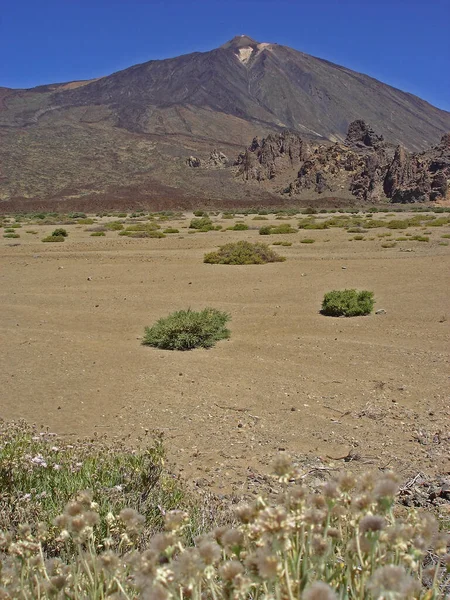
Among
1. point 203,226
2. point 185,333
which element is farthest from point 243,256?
point 203,226

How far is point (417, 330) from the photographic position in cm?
875

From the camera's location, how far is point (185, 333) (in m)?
7.95

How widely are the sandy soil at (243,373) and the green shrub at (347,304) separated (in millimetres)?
257

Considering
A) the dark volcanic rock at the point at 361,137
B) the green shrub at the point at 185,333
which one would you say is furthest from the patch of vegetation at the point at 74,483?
the dark volcanic rock at the point at 361,137

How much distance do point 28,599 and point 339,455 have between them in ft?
11.1

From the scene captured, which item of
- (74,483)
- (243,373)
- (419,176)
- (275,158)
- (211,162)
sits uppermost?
(211,162)

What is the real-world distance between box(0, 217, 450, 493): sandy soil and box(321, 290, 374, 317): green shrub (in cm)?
26

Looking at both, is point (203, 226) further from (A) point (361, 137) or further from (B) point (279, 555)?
(A) point (361, 137)

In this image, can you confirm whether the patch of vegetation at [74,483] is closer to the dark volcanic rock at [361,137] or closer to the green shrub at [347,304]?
the green shrub at [347,304]

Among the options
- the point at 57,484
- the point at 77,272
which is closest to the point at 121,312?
the point at 77,272

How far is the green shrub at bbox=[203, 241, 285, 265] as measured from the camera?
17.7 metres

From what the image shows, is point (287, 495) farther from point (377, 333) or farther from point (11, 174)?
point (11, 174)

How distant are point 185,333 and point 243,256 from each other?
400 inches

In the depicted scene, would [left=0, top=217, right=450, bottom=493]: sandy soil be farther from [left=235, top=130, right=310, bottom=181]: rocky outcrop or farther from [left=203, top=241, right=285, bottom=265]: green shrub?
[left=235, top=130, right=310, bottom=181]: rocky outcrop
